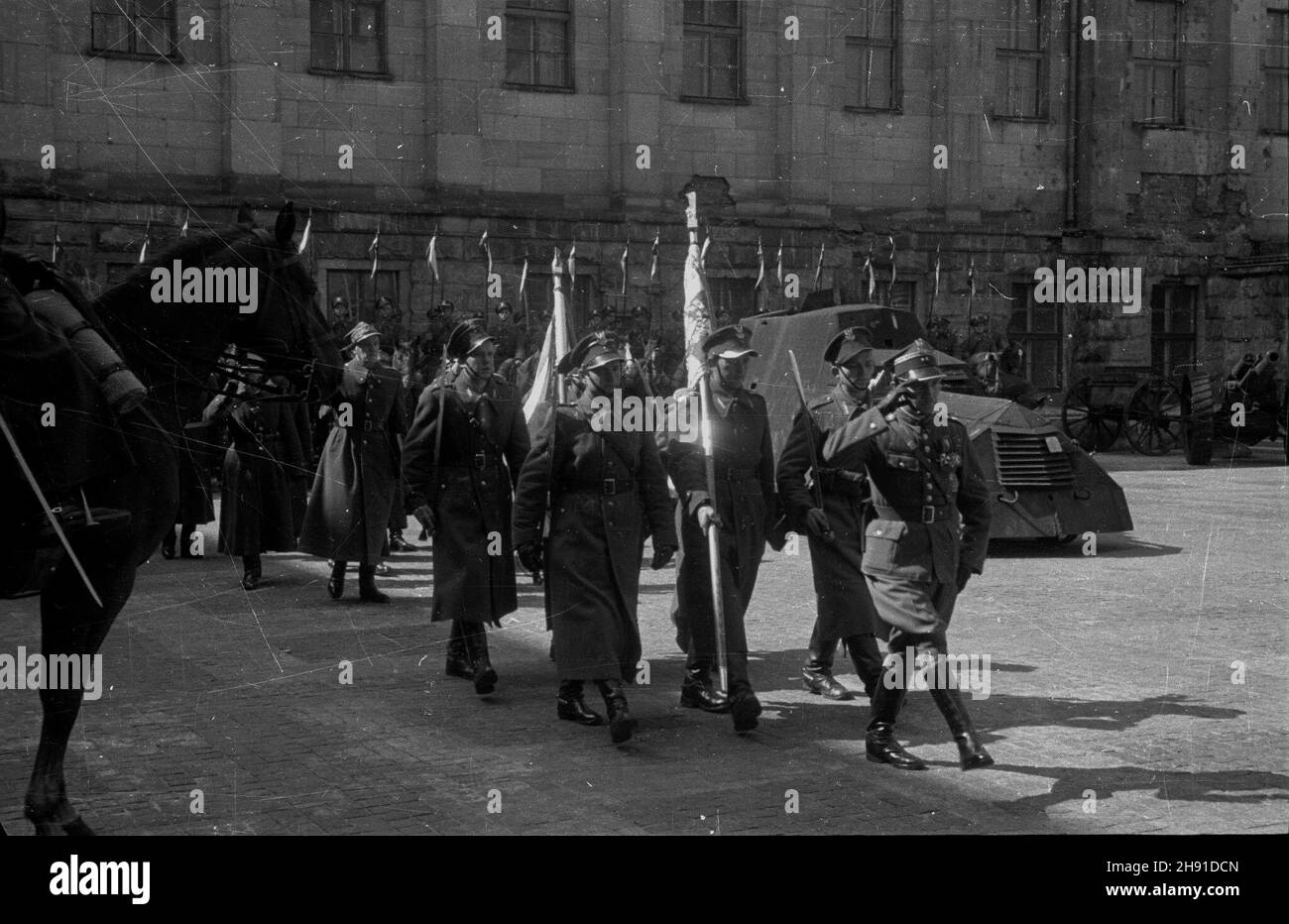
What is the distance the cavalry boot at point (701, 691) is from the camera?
8.22 meters

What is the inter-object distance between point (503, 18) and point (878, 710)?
10.6 meters

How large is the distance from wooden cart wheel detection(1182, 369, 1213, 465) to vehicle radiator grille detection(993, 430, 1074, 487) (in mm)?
11305

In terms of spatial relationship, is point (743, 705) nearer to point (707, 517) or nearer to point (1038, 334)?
point (707, 517)

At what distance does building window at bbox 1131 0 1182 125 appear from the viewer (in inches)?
990

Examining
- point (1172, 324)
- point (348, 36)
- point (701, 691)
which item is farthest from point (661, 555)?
point (1172, 324)

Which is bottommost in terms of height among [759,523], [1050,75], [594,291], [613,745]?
[613,745]

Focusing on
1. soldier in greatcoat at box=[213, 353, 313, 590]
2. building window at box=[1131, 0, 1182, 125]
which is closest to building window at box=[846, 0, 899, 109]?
building window at box=[1131, 0, 1182, 125]

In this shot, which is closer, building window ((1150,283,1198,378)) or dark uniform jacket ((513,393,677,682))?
dark uniform jacket ((513,393,677,682))

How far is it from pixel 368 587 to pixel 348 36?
28.6ft

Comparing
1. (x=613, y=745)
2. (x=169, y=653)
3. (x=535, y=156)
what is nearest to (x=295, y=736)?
(x=613, y=745)

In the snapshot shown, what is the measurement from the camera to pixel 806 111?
22438mm

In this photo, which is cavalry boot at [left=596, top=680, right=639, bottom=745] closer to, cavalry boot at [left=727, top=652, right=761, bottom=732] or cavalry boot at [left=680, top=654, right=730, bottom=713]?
cavalry boot at [left=727, top=652, right=761, bottom=732]

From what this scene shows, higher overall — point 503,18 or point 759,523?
point 503,18
